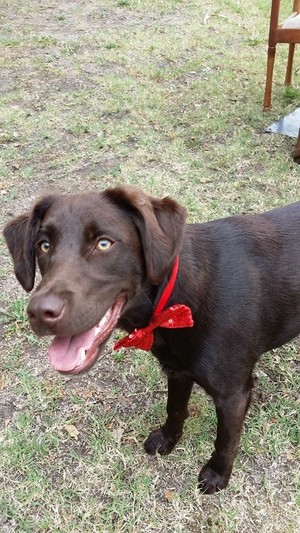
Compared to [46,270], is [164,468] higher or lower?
lower

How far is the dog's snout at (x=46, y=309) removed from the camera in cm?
159

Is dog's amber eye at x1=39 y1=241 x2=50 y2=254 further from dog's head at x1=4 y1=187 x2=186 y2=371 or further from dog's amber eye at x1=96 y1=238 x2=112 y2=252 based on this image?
dog's amber eye at x1=96 y1=238 x2=112 y2=252

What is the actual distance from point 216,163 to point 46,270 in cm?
325

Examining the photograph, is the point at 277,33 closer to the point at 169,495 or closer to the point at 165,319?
the point at 165,319

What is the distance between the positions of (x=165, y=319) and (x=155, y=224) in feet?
1.17

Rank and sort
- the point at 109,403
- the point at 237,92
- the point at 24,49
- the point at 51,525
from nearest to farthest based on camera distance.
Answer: the point at 51,525, the point at 109,403, the point at 237,92, the point at 24,49

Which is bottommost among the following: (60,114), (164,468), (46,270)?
(164,468)

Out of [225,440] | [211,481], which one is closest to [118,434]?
[211,481]

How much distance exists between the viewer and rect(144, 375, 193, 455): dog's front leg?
2.44 meters

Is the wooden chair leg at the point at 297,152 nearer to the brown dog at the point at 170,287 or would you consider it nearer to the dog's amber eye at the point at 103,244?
the brown dog at the point at 170,287

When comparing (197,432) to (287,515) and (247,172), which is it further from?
(247,172)

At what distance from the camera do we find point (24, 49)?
7.26m

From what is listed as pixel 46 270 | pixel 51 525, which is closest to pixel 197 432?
pixel 51 525

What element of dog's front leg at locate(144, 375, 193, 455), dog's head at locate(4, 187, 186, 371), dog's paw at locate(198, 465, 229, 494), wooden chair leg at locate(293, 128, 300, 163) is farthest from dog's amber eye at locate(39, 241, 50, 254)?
wooden chair leg at locate(293, 128, 300, 163)
